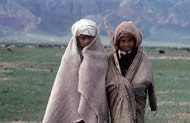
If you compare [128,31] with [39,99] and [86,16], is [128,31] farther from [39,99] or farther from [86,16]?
[86,16]

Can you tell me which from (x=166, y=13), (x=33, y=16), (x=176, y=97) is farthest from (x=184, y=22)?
(x=176, y=97)

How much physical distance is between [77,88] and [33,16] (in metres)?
174

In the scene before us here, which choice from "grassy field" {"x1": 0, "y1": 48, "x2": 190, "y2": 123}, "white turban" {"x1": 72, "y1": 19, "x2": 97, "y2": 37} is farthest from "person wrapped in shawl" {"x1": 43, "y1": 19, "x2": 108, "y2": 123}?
"grassy field" {"x1": 0, "y1": 48, "x2": 190, "y2": 123}

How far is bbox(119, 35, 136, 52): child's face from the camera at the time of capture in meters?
5.05

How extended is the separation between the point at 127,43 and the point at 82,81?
0.45 metres

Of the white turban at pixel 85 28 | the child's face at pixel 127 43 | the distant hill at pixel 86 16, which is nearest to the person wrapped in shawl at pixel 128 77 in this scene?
the child's face at pixel 127 43

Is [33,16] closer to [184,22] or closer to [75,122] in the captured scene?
[184,22]

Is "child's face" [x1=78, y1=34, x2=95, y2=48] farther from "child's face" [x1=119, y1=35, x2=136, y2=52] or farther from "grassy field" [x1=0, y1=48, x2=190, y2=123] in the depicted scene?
"grassy field" [x1=0, y1=48, x2=190, y2=123]

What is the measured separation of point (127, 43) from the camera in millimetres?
5059

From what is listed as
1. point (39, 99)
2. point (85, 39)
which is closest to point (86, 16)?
point (39, 99)

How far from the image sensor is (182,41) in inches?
6850

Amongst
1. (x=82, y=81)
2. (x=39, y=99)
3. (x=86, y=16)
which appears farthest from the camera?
(x=86, y=16)

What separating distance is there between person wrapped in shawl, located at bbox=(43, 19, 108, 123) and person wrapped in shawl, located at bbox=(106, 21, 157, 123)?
7cm

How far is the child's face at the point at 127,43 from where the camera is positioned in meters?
5.05
